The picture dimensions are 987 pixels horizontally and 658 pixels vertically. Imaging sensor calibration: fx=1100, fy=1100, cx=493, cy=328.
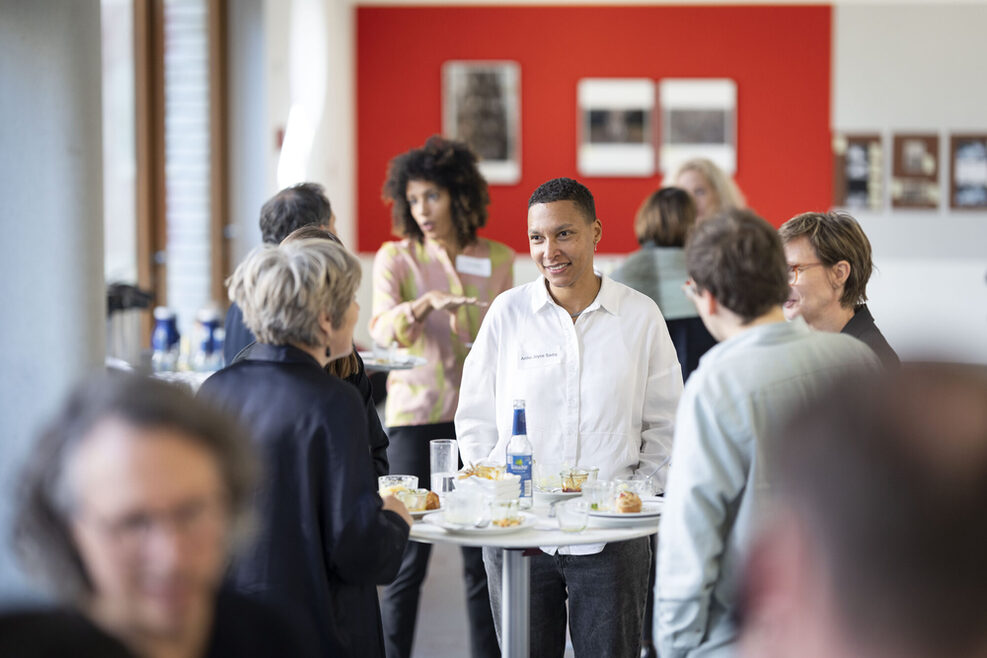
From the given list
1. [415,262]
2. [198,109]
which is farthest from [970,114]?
[415,262]

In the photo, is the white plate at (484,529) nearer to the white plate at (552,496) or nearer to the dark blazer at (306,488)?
the white plate at (552,496)

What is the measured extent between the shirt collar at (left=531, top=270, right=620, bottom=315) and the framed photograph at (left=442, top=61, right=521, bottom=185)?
6.31 meters

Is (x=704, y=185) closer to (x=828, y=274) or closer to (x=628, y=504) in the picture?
(x=828, y=274)

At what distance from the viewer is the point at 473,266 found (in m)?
4.01

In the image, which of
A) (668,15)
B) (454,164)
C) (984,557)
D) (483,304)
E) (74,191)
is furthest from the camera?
(668,15)

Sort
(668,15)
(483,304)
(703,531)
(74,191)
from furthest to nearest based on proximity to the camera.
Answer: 1. (668,15)
2. (483,304)
3. (74,191)
4. (703,531)

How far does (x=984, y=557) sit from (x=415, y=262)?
318cm

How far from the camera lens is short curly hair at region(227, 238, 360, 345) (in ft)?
6.74

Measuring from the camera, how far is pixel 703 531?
1.82 meters

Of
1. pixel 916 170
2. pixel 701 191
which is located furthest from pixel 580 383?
pixel 916 170

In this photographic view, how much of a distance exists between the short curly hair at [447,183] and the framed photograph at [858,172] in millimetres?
5631

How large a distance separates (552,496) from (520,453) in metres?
0.13

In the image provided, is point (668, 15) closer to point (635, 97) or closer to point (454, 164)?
point (635, 97)

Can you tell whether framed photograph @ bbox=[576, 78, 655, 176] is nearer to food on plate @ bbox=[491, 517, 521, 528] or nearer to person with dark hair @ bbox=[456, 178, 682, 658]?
person with dark hair @ bbox=[456, 178, 682, 658]
